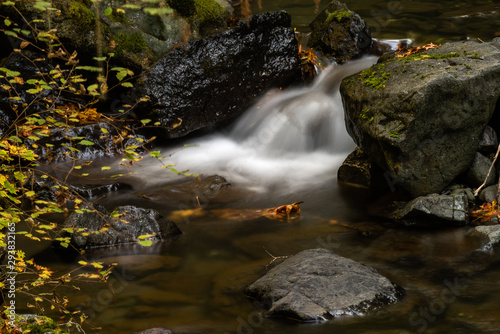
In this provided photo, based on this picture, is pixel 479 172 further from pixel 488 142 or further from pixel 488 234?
pixel 488 234

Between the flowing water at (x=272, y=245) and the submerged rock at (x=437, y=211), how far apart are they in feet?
0.46

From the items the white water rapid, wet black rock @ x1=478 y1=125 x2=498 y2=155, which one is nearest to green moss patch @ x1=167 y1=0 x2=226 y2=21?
the white water rapid

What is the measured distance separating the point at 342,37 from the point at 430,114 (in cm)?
494

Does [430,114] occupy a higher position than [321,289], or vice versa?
[430,114]

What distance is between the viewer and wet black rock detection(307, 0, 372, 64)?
1058 centimetres

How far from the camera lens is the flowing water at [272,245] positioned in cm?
423

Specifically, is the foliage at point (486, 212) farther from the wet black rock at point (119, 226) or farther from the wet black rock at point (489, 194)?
the wet black rock at point (119, 226)

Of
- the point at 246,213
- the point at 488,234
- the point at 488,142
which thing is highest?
the point at 488,142

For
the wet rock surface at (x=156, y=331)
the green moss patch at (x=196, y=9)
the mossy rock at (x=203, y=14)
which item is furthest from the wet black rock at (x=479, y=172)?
the green moss patch at (x=196, y=9)

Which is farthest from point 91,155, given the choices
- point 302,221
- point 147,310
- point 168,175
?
point 147,310

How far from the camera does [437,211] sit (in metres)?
5.91

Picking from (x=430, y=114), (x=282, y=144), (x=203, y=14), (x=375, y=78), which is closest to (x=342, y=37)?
(x=203, y=14)

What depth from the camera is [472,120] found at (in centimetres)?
630

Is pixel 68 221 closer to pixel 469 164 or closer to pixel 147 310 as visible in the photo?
pixel 147 310
